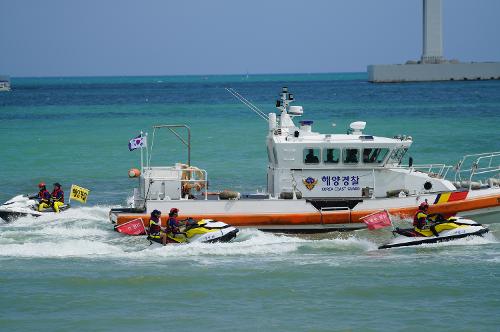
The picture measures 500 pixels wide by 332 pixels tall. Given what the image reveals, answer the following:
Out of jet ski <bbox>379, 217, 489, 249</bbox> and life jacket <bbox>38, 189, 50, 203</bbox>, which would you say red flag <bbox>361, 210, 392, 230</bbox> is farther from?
life jacket <bbox>38, 189, 50, 203</bbox>

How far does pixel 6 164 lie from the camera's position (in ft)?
144

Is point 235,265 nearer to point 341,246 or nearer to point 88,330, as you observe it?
point 341,246

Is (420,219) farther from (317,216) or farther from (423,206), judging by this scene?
(317,216)

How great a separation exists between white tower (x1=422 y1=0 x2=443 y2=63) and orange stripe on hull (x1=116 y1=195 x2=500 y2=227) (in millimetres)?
103659

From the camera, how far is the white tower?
12331cm

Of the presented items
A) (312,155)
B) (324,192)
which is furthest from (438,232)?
(312,155)

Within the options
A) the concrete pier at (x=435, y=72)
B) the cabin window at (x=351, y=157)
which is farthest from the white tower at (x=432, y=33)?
the cabin window at (x=351, y=157)

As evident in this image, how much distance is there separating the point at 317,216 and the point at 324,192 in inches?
30.5

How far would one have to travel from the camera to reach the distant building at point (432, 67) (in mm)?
125562

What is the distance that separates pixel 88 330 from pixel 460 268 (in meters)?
8.24

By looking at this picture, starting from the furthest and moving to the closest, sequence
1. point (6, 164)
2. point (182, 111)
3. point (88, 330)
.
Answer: point (182, 111), point (6, 164), point (88, 330)

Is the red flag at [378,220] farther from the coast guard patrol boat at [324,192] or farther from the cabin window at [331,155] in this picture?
the cabin window at [331,155]

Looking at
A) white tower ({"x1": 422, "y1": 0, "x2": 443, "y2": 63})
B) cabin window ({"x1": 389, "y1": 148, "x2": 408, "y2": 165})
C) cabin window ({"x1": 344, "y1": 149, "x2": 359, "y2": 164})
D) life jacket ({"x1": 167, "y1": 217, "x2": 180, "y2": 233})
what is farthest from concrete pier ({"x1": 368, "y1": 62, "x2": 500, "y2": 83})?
life jacket ({"x1": 167, "y1": 217, "x2": 180, "y2": 233})

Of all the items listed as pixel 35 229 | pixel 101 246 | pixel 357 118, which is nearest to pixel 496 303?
pixel 101 246
